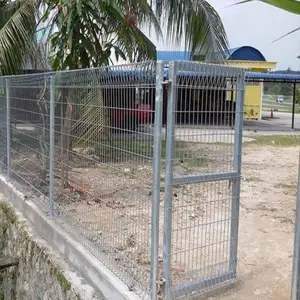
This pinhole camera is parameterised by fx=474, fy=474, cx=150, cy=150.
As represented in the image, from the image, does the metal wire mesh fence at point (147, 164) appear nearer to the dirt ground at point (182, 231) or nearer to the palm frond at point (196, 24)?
the dirt ground at point (182, 231)

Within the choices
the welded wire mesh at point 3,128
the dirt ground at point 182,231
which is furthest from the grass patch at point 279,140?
the dirt ground at point 182,231

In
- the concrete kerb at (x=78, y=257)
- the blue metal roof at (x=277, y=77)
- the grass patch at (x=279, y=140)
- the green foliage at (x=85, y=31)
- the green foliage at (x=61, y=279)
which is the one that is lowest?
the grass patch at (x=279, y=140)

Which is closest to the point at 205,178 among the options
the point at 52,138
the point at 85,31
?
the point at 52,138

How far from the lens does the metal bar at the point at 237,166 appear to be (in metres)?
3.83

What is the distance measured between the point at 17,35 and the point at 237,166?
706cm

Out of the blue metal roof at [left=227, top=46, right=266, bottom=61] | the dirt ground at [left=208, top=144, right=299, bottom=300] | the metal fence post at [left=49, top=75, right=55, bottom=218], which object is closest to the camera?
the dirt ground at [left=208, top=144, right=299, bottom=300]

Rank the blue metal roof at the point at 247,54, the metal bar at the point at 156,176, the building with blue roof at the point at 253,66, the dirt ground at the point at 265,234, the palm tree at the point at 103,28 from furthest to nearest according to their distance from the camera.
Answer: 1. the blue metal roof at the point at 247,54
2. the building with blue roof at the point at 253,66
3. the palm tree at the point at 103,28
4. the dirt ground at the point at 265,234
5. the metal bar at the point at 156,176

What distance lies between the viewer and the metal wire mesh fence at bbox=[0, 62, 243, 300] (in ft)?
11.0

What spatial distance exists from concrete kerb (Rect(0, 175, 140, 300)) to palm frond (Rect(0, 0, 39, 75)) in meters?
4.06

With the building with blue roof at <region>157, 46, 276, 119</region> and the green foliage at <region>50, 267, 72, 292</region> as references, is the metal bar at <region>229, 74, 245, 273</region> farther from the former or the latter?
the building with blue roof at <region>157, 46, 276, 119</region>

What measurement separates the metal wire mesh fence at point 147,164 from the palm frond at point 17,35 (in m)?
4.85

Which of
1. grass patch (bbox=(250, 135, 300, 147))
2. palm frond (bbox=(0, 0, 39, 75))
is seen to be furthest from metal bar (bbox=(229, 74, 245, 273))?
grass patch (bbox=(250, 135, 300, 147))

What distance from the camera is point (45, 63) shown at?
35.4 feet

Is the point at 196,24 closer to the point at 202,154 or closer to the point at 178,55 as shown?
the point at 178,55
